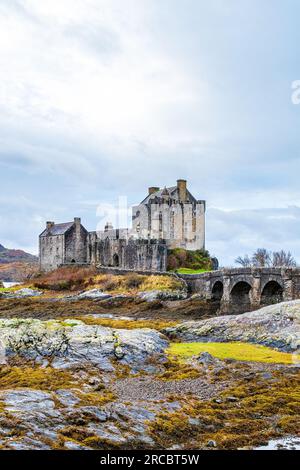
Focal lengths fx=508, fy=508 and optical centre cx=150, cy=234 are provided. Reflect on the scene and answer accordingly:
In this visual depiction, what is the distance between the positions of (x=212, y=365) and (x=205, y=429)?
755 centimetres

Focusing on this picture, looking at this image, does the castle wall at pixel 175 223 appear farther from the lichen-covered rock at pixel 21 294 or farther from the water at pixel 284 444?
the water at pixel 284 444

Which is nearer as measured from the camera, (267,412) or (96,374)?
(267,412)

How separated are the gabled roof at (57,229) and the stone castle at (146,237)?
22 centimetres

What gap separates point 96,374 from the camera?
64.5ft

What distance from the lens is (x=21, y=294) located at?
175 feet

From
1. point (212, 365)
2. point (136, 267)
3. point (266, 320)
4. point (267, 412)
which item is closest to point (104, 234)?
point (136, 267)

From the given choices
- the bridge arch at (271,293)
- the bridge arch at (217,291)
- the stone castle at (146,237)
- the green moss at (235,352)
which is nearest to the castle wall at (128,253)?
the stone castle at (146,237)

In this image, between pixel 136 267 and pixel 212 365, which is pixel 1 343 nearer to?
pixel 212 365

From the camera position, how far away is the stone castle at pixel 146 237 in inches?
2260

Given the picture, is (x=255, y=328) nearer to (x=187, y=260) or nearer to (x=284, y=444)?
(x=284, y=444)

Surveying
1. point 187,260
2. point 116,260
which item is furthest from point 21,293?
point 187,260

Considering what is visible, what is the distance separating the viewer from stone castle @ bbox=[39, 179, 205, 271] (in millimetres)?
57406

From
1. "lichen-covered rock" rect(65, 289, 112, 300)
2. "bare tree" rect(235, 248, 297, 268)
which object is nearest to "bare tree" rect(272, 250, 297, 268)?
"bare tree" rect(235, 248, 297, 268)
